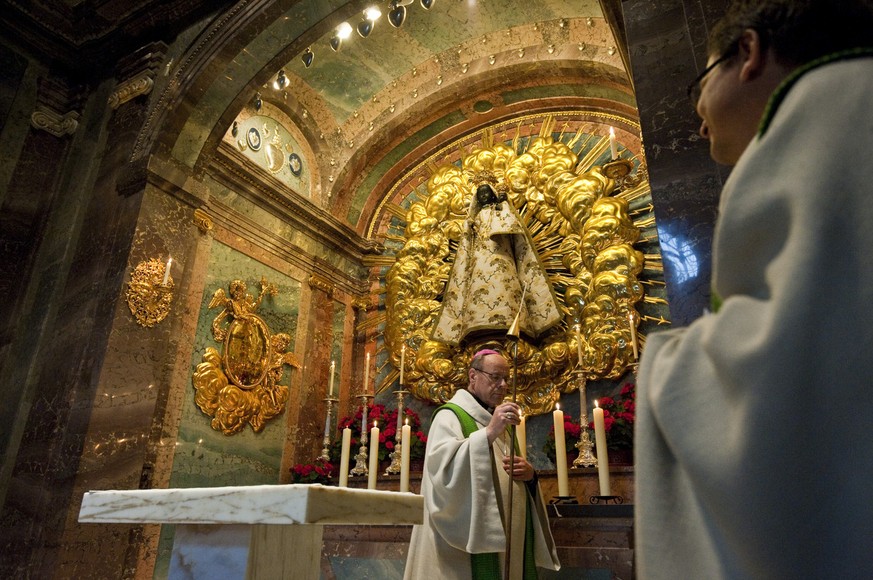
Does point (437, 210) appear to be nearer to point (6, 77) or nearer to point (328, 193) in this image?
point (328, 193)

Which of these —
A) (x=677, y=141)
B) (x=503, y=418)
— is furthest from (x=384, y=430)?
(x=677, y=141)

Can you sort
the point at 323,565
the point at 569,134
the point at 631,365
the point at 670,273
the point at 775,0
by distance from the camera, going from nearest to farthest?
the point at 775,0 → the point at 670,273 → the point at 323,565 → the point at 631,365 → the point at 569,134

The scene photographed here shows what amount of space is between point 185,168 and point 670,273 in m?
4.35

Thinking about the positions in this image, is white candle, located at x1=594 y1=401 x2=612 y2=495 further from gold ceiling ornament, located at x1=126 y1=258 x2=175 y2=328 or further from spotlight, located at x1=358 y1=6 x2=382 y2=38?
spotlight, located at x1=358 y1=6 x2=382 y2=38

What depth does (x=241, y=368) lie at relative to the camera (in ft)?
18.2

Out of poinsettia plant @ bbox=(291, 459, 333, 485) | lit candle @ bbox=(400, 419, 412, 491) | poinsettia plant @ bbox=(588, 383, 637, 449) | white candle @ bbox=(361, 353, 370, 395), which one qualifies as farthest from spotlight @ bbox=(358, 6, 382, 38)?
poinsettia plant @ bbox=(291, 459, 333, 485)

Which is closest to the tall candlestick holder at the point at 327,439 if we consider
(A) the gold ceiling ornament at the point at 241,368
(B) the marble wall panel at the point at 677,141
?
(A) the gold ceiling ornament at the point at 241,368

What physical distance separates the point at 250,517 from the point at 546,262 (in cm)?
491

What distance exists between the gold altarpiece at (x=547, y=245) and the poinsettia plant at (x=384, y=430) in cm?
38

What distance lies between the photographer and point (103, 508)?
71.1 inches

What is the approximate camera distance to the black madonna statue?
211 inches

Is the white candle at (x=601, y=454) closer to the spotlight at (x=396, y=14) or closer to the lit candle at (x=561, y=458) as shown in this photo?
the lit candle at (x=561, y=458)

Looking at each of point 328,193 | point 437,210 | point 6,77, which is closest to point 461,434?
point 437,210

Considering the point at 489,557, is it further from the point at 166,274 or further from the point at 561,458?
the point at 166,274
